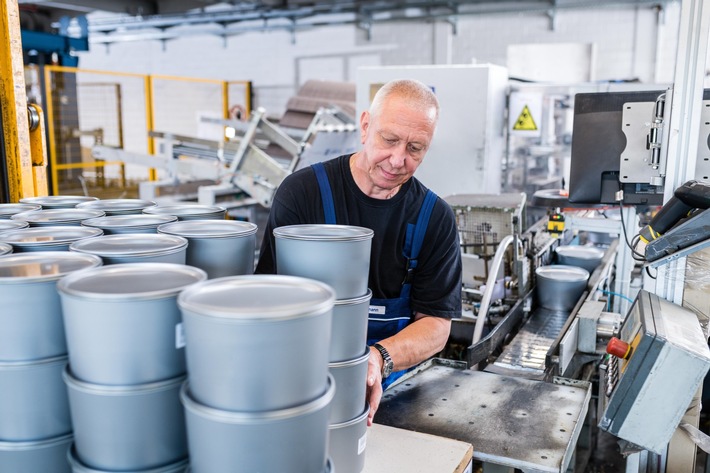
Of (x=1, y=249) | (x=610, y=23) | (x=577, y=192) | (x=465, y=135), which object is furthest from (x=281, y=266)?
(x=610, y=23)

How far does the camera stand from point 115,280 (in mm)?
887

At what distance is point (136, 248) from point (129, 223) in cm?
25

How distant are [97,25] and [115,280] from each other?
39.8 ft

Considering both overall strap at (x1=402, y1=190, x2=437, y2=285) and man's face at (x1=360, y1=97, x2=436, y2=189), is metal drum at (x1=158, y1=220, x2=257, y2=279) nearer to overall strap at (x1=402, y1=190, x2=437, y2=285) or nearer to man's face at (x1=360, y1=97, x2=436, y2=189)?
man's face at (x1=360, y1=97, x2=436, y2=189)

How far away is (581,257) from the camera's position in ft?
13.4

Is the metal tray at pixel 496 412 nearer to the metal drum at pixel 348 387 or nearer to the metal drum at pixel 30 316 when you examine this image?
the metal drum at pixel 348 387

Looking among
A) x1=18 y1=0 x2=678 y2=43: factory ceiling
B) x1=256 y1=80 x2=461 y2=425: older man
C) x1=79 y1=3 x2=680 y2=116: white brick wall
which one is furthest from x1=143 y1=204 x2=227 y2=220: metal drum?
x1=18 y1=0 x2=678 y2=43: factory ceiling

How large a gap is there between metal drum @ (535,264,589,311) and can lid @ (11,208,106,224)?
8.93 ft

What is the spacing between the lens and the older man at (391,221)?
6.19 feet

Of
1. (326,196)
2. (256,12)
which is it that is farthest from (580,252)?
(256,12)

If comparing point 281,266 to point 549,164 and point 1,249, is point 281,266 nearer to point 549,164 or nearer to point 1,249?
point 1,249

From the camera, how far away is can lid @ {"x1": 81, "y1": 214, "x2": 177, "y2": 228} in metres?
1.30

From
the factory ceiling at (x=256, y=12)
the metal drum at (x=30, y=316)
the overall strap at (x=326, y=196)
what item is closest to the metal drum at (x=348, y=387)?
the metal drum at (x=30, y=316)

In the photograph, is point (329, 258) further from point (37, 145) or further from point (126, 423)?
point (37, 145)
